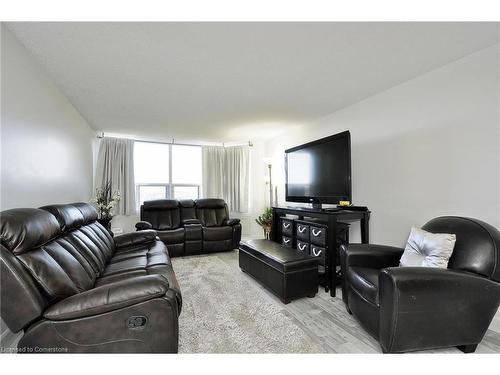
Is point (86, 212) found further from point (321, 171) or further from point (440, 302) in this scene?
point (440, 302)

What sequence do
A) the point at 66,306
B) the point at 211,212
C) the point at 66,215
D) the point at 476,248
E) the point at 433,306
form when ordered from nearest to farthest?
the point at 66,306
the point at 433,306
the point at 476,248
the point at 66,215
the point at 211,212

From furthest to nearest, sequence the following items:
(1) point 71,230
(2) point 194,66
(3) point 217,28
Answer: (2) point 194,66 < (1) point 71,230 < (3) point 217,28

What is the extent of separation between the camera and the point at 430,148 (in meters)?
2.27

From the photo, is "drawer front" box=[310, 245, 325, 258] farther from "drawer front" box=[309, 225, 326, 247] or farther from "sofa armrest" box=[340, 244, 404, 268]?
"sofa armrest" box=[340, 244, 404, 268]

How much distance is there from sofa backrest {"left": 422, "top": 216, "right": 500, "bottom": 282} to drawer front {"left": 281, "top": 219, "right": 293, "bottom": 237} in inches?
71.9

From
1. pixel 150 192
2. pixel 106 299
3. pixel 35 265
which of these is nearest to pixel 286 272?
pixel 106 299

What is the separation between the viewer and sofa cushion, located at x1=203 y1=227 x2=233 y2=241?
13.6ft

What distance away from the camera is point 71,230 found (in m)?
1.99

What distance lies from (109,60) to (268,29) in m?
1.43

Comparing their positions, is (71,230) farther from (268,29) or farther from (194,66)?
(268,29)

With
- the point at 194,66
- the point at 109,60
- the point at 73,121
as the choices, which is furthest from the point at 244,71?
the point at 73,121

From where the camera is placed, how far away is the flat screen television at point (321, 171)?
2.64 m

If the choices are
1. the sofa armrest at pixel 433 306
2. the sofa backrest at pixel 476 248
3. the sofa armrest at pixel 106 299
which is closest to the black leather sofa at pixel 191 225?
the sofa armrest at pixel 106 299

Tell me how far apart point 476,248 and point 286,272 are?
4.69 feet
